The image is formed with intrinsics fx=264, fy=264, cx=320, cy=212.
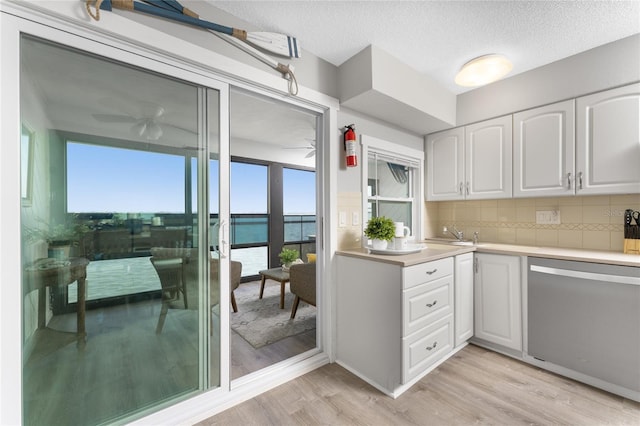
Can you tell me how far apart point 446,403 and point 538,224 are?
74.6 inches

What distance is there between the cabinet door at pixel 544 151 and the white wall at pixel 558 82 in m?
0.11

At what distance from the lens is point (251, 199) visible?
4.76 metres

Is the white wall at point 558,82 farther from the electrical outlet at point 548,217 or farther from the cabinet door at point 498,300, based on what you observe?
the cabinet door at point 498,300

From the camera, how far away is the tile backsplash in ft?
7.08

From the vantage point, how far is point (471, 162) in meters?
2.70

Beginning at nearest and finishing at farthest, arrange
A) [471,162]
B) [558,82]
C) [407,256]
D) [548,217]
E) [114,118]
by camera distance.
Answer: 1. [114,118]
2. [407,256]
3. [558,82]
4. [548,217]
5. [471,162]

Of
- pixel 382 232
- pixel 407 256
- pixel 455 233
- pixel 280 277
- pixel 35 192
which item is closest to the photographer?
pixel 35 192

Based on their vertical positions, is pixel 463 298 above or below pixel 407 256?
below

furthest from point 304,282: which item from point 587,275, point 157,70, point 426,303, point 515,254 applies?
point 587,275

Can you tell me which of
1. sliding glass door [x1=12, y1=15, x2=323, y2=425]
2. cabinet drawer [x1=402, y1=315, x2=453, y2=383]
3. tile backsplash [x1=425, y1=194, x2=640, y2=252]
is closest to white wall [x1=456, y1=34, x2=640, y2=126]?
tile backsplash [x1=425, y1=194, x2=640, y2=252]

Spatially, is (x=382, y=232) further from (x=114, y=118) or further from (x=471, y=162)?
(x=114, y=118)

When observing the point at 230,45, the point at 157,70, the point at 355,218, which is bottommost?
the point at 355,218

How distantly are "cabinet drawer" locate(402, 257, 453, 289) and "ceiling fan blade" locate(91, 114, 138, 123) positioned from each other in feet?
5.81

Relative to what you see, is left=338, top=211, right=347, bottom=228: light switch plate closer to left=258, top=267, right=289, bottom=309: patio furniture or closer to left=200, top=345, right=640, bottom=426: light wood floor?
left=200, top=345, right=640, bottom=426: light wood floor
